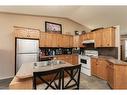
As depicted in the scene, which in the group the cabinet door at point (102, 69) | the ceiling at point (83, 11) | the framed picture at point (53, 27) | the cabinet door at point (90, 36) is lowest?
the cabinet door at point (102, 69)

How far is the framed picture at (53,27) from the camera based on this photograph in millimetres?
5969

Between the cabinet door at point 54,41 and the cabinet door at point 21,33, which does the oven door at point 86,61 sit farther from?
the cabinet door at point 21,33

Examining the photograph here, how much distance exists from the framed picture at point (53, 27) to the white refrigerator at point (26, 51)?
4.65 feet

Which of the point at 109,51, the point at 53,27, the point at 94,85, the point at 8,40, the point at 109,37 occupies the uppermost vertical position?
the point at 53,27

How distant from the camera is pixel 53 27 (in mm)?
6215

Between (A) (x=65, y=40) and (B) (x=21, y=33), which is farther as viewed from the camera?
(A) (x=65, y=40)

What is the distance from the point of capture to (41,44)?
5500 mm

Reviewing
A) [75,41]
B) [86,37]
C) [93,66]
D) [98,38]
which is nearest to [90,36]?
[86,37]

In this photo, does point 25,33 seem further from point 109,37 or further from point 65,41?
point 109,37

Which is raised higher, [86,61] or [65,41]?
[65,41]

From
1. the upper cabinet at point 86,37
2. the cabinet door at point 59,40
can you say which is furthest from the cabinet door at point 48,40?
the upper cabinet at point 86,37

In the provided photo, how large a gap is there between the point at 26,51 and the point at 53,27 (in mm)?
2226
